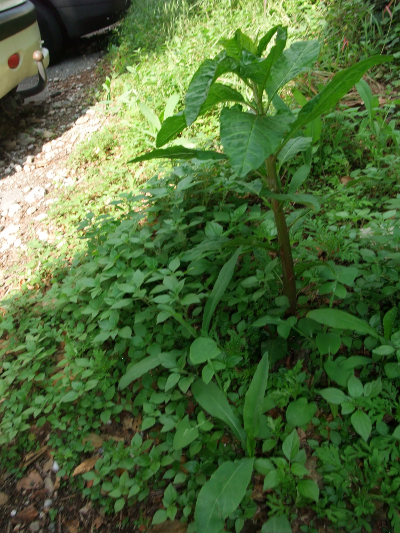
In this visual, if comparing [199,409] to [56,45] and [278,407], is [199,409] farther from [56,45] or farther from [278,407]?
[56,45]

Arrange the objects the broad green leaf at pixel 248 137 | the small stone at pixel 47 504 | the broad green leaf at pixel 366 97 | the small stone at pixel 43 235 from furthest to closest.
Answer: the small stone at pixel 43 235 < the broad green leaf at pixel 366 97 < the small stone at pixel 47 504 < the broad green leaf at pixel 248 137

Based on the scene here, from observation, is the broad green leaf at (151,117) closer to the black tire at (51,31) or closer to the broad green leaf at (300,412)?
the broad green leaf at (300,412)

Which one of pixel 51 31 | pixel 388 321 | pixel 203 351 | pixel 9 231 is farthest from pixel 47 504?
pixel 51 31

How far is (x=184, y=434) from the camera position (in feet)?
4.78

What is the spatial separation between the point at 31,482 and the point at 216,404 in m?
0.92

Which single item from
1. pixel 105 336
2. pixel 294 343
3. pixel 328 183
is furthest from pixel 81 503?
pixel 328 183

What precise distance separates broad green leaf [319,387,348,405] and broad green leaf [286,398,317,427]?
64mm

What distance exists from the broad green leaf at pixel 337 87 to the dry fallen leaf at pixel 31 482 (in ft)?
5.83

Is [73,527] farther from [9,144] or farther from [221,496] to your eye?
[9,144]

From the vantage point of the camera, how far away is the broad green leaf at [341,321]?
145cm

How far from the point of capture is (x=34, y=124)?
471cm

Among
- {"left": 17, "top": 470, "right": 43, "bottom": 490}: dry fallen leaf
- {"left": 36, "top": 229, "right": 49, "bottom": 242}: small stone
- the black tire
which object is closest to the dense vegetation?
{"left": 17, "top": 470, "right": 43, "bottom": 490}: dry fallen leaf

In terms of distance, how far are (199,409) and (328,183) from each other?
1.61 meters

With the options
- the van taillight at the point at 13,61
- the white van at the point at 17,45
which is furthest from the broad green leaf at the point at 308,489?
the van taillight at the point at 13,61
